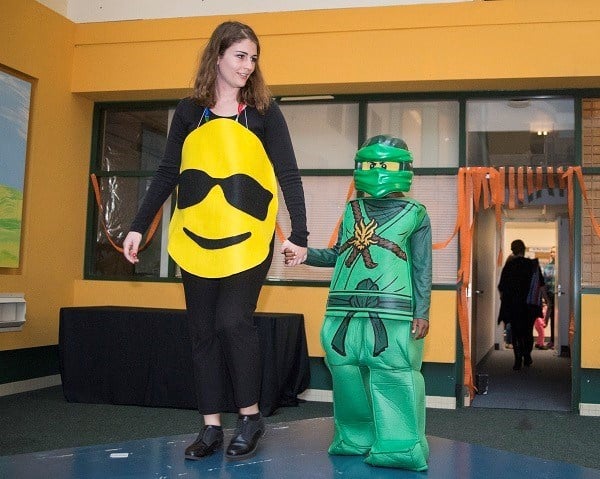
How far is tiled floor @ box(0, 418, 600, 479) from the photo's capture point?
229cm

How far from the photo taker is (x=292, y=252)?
2.43m

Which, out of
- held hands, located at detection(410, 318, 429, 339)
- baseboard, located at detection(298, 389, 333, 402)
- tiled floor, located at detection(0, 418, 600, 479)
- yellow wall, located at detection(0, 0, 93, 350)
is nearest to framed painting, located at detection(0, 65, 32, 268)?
yellow wall, located at detection(0, 0, 93, 350)

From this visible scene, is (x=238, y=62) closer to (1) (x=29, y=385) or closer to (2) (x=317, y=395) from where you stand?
(2) (x=317, y=395)

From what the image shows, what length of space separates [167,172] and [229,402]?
250 centimetres

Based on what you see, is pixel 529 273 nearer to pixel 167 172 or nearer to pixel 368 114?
pixel 368 114

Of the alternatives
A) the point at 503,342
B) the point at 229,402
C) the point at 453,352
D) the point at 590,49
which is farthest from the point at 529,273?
the point at 503,342

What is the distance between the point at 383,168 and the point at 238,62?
679mm

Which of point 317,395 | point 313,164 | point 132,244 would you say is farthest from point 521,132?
point 132,244

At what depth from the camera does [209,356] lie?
2.42m

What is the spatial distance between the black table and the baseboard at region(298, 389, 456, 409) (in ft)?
1.37

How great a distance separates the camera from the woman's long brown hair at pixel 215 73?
242 cm

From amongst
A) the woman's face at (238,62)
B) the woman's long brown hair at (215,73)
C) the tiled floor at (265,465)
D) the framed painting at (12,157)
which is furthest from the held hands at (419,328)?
the framed painting at (12,157)

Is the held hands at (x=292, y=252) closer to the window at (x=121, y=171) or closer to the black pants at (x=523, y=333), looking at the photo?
the window at (x=121, y=171)

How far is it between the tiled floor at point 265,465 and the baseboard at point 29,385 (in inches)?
119
